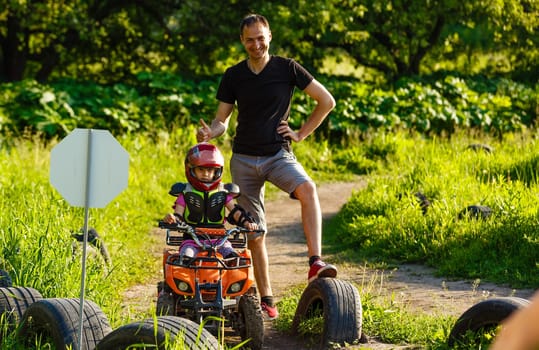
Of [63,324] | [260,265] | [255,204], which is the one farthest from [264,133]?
[63,324]

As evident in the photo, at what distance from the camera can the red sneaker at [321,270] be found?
210 inches

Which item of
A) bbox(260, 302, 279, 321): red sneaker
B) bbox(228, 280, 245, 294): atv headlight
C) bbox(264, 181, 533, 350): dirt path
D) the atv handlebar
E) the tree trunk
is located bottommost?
bbox(260, 302, 279, 321): red sneaker

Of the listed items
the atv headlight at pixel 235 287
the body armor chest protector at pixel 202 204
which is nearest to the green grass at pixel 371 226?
the atv headlight at pixel 235 287

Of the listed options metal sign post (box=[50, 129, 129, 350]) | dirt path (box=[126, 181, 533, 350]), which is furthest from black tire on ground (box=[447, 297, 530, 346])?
metal sign post (box=[50, 129, 129, 350])

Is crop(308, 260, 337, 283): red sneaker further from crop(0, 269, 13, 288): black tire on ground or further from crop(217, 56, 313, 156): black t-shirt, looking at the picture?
crop(0, 269, 13, 288): black tire on ground

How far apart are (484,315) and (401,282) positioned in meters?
2.57

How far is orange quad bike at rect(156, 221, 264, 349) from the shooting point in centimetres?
481

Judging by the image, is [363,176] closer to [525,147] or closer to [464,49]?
[525,147]

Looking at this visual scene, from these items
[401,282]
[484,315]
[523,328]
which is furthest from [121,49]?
[523,328]

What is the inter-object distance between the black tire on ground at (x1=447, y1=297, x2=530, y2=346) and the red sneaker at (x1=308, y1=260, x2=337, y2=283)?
980 millimetres

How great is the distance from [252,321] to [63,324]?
1.22 meters

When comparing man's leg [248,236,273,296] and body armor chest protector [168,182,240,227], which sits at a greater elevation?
body armor chest protector [168,182,240,227]

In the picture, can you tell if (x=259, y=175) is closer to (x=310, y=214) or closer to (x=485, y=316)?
(x=310, y=214)

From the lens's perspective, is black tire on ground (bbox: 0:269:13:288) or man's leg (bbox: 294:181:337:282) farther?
man's leg (bbox: 294:181:337:282)
